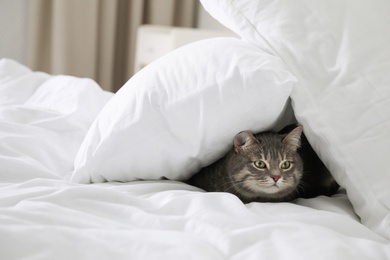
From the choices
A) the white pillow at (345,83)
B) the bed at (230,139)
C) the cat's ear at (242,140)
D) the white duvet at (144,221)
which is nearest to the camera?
the white duvet at (144,221)

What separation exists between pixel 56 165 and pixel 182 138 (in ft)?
1.14

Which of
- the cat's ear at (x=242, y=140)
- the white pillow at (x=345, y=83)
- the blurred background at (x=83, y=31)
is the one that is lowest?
the blurred background at (x=83, y=31)

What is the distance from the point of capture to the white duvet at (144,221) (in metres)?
0.75

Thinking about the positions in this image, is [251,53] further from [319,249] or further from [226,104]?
[319,249]

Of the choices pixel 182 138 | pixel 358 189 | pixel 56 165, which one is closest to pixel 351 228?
pixel 358 189

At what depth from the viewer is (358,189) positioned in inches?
40.3

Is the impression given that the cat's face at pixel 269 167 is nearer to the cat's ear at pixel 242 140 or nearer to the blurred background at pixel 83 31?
the cat's ear at pixel 242 140

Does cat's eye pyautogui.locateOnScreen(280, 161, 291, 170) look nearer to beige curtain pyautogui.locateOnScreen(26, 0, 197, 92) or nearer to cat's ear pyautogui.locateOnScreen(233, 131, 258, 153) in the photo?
cat's ear pyautogui.locateOnScreen(233, 131, 258, 153)

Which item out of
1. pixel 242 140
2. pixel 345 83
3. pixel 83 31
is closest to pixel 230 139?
pixel 242 140

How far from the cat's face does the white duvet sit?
0.23ft

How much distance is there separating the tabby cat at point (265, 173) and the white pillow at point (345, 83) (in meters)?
0.11

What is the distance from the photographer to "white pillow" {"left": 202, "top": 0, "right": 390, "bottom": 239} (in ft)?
3.28

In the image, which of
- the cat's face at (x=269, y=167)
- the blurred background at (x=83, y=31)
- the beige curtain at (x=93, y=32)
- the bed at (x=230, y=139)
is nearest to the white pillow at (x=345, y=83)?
the bed at (x=230, y=139)

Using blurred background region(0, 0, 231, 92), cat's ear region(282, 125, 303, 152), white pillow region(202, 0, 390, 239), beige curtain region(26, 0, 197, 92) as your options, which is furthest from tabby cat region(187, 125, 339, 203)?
A: beige curtain region(26, 0, 197, 92)
